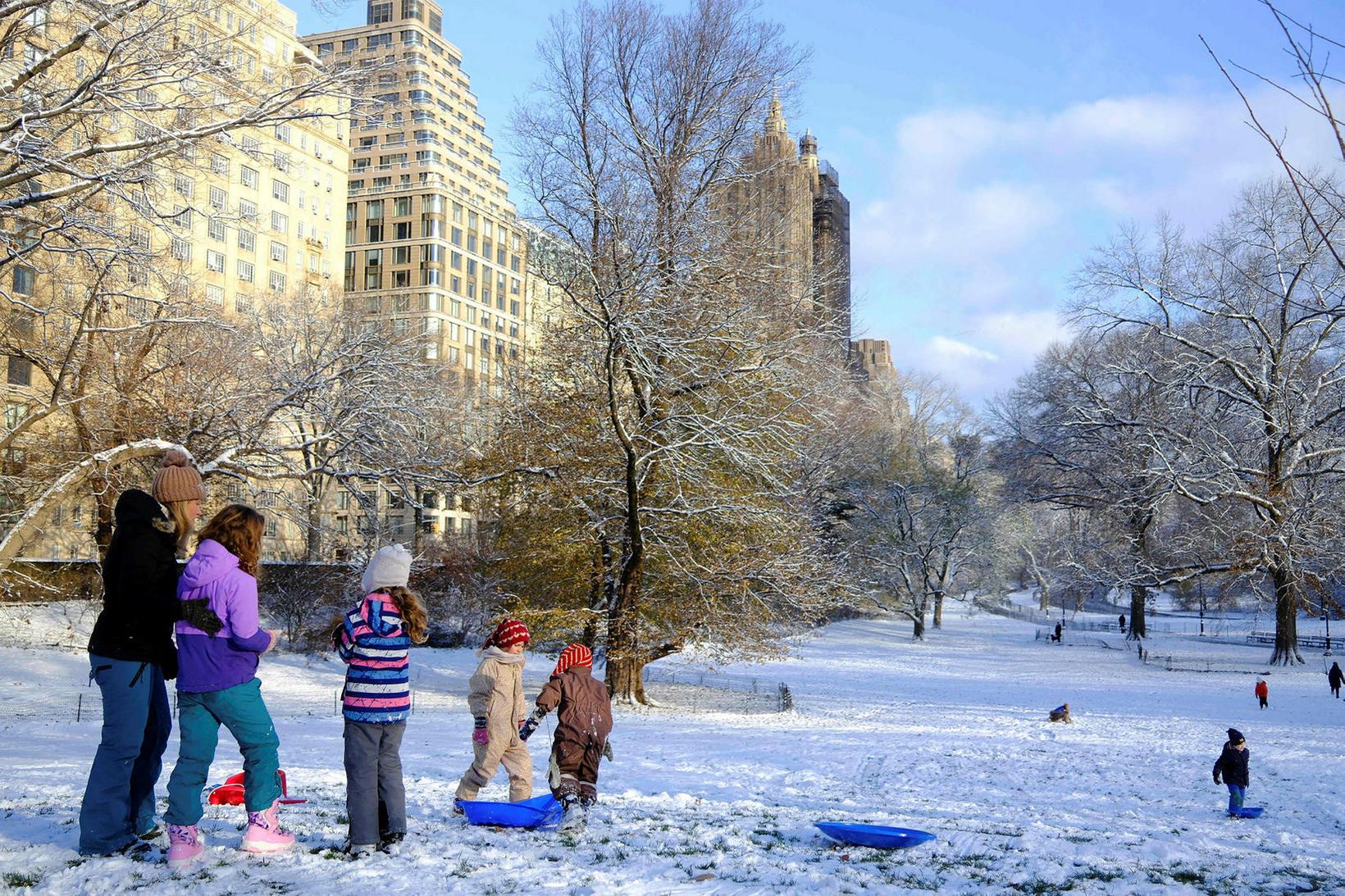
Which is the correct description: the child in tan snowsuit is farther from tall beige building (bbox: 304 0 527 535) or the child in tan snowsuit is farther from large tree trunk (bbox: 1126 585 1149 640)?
tall beige building (bbox: 304 0 527 535)

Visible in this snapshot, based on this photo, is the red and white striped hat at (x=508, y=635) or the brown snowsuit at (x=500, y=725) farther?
the red and white striped hat at (x=508, y=635)

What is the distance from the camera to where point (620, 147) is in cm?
2055

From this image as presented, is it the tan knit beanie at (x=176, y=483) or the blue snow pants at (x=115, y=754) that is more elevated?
the tan knit beanie at (x=176, y=483)

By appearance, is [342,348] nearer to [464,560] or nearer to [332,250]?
[464,560]

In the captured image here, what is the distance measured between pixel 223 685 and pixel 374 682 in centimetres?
80

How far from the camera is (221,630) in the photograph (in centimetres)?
539

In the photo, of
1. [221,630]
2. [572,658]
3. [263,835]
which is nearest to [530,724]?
[572,658]

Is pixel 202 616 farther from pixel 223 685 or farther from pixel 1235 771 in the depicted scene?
pixel 1235 771

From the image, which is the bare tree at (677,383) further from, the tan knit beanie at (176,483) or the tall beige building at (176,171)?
the tan knit beanie at (176,483)

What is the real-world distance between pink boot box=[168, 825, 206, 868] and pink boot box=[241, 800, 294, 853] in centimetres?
30

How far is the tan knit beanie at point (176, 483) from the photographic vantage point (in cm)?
569

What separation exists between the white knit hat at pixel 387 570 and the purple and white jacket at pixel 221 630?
631mm

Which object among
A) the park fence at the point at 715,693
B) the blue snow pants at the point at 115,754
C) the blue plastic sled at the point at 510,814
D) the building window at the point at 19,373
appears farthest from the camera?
the building window at the point at 19,373

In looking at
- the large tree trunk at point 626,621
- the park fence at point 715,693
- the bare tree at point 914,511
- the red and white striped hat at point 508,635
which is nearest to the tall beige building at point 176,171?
the red and white striped hat at point 508,635
